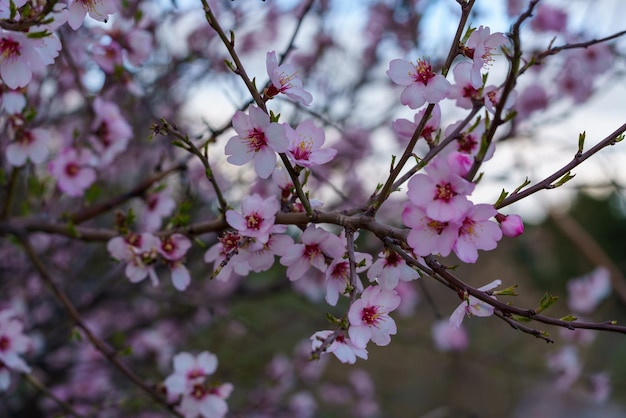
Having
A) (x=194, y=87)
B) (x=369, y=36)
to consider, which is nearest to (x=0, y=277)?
(x=194, y=87)

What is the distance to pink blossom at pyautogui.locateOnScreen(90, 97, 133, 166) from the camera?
6.03 feet

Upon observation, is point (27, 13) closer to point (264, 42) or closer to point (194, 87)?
point (194, 87)

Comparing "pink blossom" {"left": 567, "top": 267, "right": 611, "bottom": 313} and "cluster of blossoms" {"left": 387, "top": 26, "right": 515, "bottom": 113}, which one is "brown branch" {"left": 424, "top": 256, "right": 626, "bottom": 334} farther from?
"pink blossom" {"left": 567, "top": 267, "right": 611, "bottom": 313}

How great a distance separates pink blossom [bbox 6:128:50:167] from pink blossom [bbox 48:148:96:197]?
182mm

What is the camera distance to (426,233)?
2.77ft

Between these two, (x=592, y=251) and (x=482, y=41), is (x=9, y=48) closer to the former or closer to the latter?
(x=482, y=41)

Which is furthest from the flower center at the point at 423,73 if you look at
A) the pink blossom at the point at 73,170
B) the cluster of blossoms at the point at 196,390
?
the pink blossom at the point at 73,170

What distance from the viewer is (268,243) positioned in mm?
1034

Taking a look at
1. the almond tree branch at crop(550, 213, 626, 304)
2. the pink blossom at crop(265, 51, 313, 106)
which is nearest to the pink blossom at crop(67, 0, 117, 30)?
the pink blossom at crop(265, 51, 313, 106)

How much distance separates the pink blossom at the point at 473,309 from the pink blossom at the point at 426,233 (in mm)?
108

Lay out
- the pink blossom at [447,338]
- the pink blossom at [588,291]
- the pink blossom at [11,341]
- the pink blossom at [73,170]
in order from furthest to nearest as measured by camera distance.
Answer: the pink blossom at [447,338] → the pink blossom at [588,291] → the pink blossom at [73,170] → the pink blossom at [11,341]

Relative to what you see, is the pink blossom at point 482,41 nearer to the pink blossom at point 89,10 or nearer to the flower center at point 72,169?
the pink blossom at point 89,10

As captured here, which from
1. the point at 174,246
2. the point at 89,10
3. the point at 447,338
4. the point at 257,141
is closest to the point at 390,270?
the point at 257,141

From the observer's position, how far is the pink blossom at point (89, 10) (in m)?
1.04
